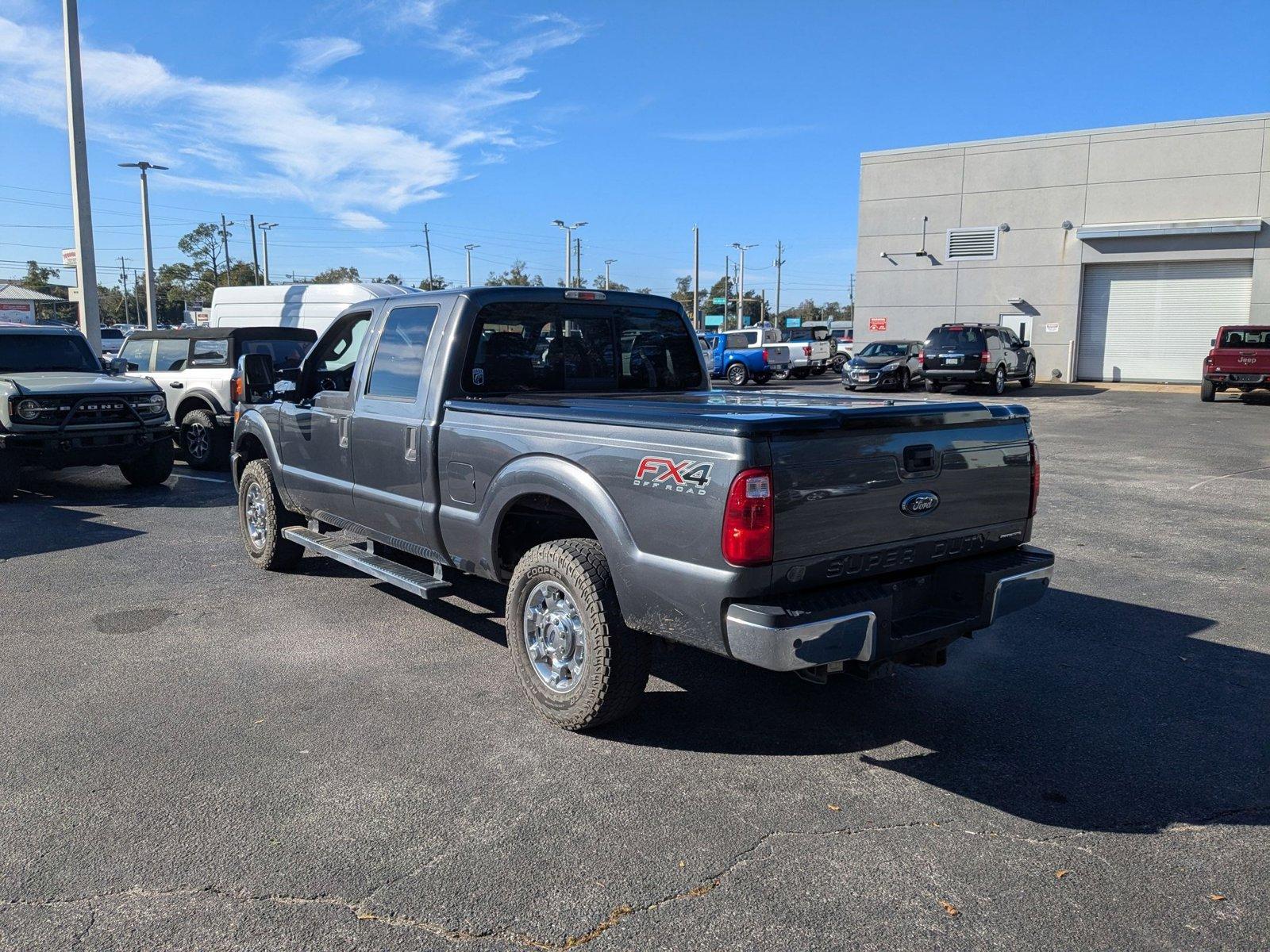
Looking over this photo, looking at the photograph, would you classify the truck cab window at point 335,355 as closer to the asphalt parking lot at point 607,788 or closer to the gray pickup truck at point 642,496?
the gray pickup truck at point 642,496

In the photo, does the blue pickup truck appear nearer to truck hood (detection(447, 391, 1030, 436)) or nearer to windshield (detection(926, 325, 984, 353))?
windshield (detection(926, 325, 984, 353))

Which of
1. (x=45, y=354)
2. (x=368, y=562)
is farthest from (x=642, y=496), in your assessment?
(x=45, y=354)

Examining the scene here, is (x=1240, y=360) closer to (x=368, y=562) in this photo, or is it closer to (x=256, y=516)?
(x=256, y=516)

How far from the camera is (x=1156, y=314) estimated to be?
103 feet

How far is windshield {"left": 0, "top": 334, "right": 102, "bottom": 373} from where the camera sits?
11.2 meters

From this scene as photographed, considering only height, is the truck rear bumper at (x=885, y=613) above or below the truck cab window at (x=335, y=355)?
below

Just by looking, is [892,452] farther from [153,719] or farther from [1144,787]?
[153,719]

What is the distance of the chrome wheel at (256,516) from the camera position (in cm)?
711

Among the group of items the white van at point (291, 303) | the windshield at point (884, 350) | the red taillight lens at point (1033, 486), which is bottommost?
the red taillight lens at point (1033, 486)

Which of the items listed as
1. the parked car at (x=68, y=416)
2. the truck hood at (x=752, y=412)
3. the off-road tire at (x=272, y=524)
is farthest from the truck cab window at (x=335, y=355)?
the parked car at (x=68, y=416)

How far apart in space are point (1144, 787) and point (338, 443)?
4.59 meters

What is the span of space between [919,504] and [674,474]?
105 centimetres

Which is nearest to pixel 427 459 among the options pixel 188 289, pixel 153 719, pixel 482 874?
pixel 153 719

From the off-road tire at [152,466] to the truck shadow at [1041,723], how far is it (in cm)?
797
